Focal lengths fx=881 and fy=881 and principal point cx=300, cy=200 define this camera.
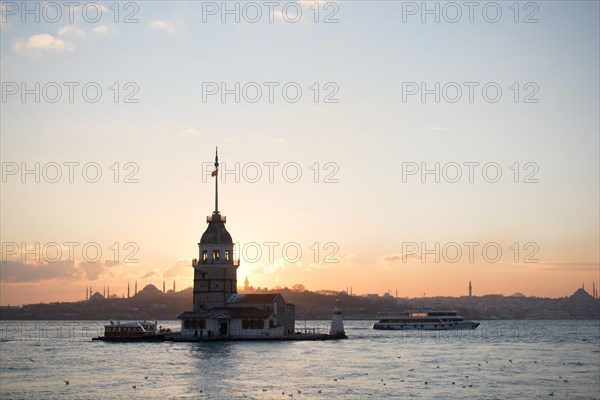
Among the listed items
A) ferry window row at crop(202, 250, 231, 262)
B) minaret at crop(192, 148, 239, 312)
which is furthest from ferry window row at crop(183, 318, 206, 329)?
ferry window row at crop(202, 250, 231, 262)

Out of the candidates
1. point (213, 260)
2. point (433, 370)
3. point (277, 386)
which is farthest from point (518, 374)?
point (213, 260)

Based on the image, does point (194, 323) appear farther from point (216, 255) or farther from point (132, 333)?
point (132, 333)

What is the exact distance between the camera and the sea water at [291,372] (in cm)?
6462

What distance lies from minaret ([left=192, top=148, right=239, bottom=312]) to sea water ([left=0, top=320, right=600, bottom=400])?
35.3 feet

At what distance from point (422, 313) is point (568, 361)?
344 feet

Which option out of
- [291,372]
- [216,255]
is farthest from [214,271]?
[291,372]

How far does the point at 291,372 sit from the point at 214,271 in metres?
48.4

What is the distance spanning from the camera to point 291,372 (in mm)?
77188

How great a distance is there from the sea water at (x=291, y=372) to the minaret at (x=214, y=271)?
10.8 meters

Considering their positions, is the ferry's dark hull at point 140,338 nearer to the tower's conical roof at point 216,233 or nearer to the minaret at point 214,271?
the minaret at point 214,271

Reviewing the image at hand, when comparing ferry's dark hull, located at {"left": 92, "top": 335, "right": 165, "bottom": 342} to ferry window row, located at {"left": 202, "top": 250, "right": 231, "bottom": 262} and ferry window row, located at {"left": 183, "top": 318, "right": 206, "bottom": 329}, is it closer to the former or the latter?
ferry window row, located at {"left": 183, "top": 318, "right": 206, "bottom": 329}

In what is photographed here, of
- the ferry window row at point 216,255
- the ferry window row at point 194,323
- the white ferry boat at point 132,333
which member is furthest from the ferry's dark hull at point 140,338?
the ferry window row at point 216,255

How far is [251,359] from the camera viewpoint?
293ft

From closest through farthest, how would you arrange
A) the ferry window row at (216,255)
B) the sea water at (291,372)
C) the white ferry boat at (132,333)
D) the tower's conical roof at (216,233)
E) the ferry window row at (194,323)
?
the sea water at (291,372), the ferry window row at (194,323), the white ferry boat at (132,333), the ferry window row at (216,255), the tower's conical roof at (216,233)
